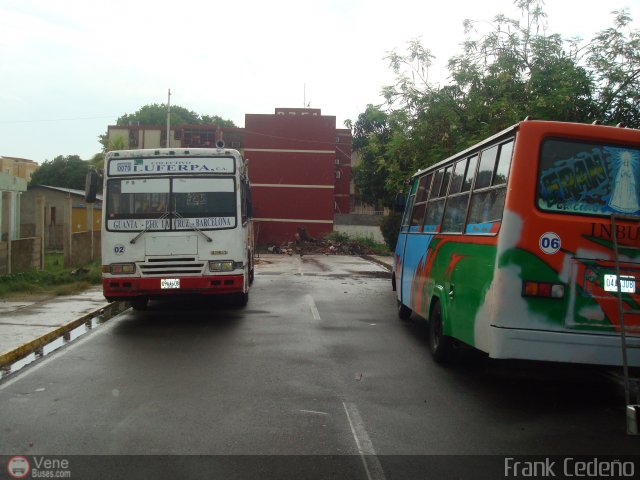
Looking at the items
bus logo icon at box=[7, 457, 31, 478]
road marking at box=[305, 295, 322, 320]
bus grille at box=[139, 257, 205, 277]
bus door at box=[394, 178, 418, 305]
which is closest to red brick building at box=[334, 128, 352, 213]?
road marking at box=[305, 295, 322, 320]

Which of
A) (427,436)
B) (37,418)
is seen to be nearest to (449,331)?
(427,436)

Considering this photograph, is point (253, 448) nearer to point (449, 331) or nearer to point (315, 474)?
point (315, 474)

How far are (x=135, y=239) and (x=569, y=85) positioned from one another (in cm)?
934

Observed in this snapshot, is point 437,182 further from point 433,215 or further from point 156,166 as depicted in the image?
point 156,166

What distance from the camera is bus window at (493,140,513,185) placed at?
6469 mm

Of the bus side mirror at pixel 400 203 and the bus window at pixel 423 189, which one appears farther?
the bus side mirror at pixel 400 203

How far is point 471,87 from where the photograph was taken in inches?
616

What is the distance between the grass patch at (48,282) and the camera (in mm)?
14969

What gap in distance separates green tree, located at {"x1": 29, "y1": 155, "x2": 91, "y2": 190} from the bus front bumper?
195 ft

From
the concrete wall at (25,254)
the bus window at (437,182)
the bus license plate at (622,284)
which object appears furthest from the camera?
the concrete wall at (25,254)

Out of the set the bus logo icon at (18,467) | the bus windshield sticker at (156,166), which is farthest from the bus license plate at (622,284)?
the bus windshield sticker at (156,166)

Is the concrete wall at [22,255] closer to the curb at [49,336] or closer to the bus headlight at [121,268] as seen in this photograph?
the curb at [49,336]

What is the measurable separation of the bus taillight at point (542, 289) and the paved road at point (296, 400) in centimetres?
118

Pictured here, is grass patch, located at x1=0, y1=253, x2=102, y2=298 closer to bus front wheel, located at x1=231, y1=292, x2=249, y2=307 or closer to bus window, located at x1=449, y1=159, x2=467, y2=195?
bus front wheel, located at x1=231, y1=292, x2=249, y2=307
